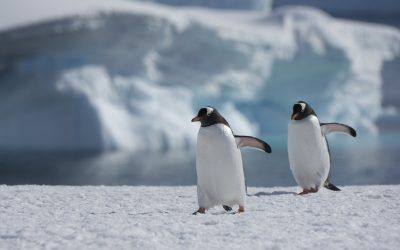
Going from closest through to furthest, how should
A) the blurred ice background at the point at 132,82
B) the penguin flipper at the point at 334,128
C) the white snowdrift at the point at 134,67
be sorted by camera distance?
the penguin flipper at the point at 334,128 < the blurred ice background at the point at 132,82 < the white snowdrift at the point at 134,67

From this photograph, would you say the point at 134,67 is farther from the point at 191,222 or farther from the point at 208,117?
the point at 191,222

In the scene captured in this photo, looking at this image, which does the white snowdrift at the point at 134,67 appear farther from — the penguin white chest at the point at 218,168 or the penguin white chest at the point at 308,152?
the penguin white chest at the point at 218,168

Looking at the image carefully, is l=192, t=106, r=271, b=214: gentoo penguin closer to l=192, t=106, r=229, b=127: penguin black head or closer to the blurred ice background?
l=192, t=106, r=229, b=127: penguin black head

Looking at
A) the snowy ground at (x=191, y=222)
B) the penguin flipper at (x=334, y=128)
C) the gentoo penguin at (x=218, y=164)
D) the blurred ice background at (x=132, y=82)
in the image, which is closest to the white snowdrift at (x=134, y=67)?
the blurred ice background at (x=132, y=82)

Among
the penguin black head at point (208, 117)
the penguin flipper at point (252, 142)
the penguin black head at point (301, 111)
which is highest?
the penguin black head at point (301, 111)

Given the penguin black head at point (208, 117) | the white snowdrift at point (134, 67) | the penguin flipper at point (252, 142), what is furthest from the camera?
the white snowdrift at point (134, 67)

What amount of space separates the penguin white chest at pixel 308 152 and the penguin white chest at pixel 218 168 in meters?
1.29

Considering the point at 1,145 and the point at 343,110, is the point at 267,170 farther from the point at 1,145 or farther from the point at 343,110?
the point at 343,110

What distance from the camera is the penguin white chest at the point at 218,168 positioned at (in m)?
4.57

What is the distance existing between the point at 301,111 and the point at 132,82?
1696 cm

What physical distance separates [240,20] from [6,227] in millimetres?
25629

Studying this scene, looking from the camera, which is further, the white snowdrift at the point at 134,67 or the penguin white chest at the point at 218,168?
the white snowdrift at the point at 134,67

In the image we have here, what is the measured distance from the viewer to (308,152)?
5.88 metres

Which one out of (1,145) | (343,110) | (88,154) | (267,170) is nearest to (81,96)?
(88,154)
